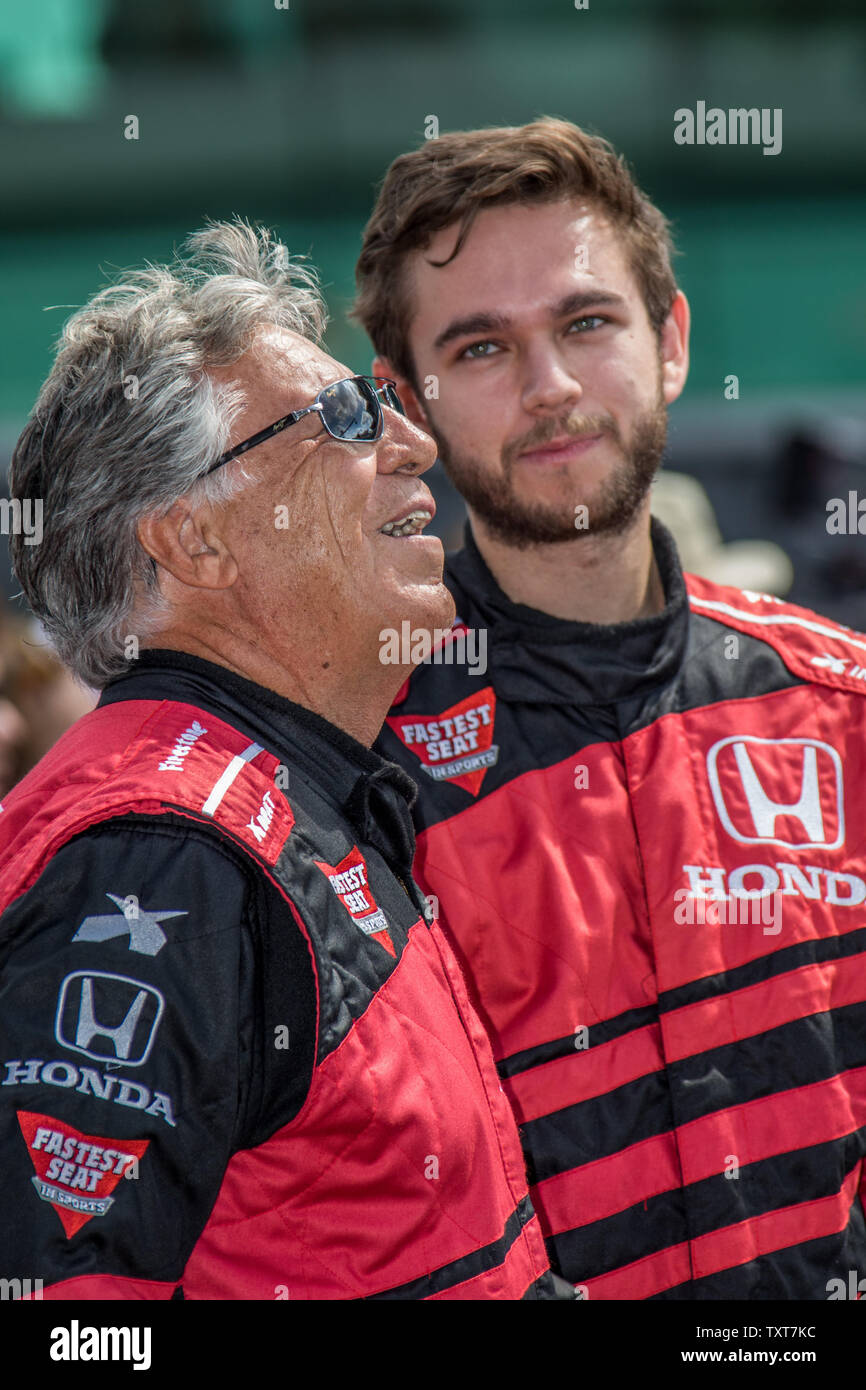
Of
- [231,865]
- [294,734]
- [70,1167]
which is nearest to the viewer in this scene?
[70,1167]

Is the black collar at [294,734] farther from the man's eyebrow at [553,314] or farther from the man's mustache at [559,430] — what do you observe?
the man's eyebrow at [553,314]

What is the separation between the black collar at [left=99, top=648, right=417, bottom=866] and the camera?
1.58 m

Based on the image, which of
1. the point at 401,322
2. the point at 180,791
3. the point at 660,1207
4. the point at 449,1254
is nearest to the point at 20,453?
the point at 180,791

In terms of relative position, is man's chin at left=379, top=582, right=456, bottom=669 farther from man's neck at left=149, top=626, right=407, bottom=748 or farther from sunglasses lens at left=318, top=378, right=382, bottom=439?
sunglasses lens at left=318, top=378, right=382, bottom=439

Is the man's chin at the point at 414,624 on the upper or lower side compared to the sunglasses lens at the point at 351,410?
lower

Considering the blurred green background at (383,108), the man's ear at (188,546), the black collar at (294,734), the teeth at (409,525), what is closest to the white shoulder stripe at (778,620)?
the teeth at (409,525)

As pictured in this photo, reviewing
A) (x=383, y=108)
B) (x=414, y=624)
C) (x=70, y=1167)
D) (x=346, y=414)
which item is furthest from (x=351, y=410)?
(x=383, y=108)

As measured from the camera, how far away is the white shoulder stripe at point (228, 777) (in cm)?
137

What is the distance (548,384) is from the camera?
214 cm

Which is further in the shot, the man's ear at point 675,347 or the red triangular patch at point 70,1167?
the man's ear at point 675,347

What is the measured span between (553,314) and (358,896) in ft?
3.61

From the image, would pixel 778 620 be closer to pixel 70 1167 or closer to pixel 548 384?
pixel 548 384

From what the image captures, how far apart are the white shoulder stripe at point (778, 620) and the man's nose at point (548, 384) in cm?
43

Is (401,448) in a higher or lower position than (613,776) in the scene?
higher
